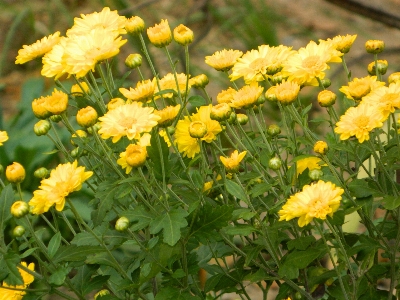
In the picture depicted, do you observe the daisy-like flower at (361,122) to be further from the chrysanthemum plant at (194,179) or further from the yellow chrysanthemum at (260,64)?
the yellow chrysanthemum at (260,64)

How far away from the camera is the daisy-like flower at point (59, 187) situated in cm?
93

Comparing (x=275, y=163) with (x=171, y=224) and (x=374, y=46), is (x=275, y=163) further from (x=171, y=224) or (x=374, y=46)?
(x=374, y=46)

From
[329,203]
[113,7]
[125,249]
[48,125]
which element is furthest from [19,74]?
[329,203]

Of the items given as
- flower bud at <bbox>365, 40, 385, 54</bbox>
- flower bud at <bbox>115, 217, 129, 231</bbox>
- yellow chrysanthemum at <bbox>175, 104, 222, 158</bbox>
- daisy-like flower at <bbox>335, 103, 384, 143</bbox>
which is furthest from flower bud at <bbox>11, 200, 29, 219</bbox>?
flower bud at <bbox>365, 40, 385, 54</bbox>

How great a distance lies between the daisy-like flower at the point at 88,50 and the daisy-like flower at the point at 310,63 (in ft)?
0.90

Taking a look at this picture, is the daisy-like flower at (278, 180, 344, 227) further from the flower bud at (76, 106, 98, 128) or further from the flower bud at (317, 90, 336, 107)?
the flower bud at (76, 106, 98, 128)

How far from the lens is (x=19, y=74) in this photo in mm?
3816

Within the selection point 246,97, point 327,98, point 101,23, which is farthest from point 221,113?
point 101,23

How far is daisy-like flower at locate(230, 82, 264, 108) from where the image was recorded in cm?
101

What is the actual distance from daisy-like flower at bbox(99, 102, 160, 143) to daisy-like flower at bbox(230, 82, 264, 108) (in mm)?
143

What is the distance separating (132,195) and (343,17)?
2896mm

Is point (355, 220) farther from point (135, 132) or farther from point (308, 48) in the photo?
point (135, 132)

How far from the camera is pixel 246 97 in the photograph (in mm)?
1012

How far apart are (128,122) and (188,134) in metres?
0.16
